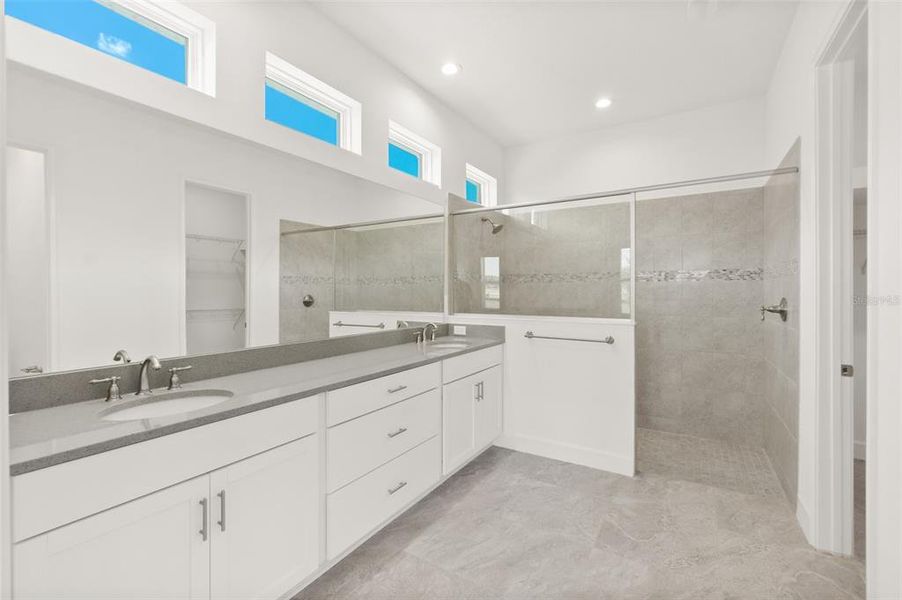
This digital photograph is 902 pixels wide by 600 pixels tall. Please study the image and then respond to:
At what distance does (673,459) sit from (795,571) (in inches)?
48.5

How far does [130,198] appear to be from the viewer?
1.50 m

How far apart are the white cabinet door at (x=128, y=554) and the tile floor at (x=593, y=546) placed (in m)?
0.61

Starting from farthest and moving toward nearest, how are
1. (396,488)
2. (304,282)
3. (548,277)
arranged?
(548,277)
(304,282)
(396,488)

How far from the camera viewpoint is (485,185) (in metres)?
4.27

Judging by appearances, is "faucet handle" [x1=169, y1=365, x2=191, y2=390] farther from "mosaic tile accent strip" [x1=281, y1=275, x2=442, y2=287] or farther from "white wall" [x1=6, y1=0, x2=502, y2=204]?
"white wall" [x1=6, y1=0, x2=502, y2=204]

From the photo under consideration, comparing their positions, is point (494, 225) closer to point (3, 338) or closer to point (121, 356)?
point (121, 356)

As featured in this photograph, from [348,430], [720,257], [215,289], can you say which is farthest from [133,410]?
[720,257]

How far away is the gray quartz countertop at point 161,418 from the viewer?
3.14ft

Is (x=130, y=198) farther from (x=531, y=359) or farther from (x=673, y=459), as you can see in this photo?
(x=673, y=459)

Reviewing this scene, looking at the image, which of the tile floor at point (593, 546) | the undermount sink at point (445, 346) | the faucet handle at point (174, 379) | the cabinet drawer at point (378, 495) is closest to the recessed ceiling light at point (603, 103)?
the undermount sink at point (445, 346)

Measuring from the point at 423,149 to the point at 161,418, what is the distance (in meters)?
2.71

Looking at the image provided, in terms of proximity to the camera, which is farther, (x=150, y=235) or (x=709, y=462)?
(x=709, y=462)

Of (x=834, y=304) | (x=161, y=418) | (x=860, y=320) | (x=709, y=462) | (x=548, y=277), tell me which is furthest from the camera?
(x=548, y=277)

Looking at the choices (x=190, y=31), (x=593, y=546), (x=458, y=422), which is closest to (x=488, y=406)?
(x=458, y=422)
